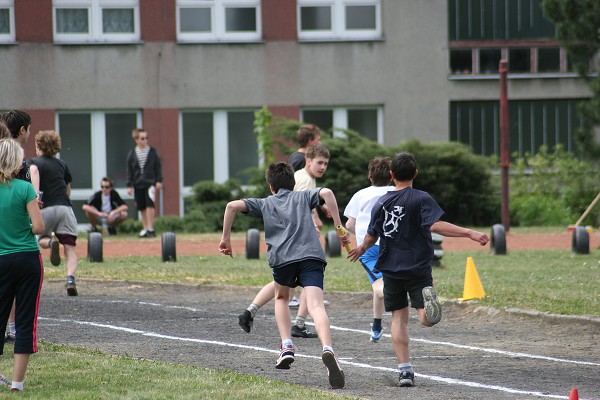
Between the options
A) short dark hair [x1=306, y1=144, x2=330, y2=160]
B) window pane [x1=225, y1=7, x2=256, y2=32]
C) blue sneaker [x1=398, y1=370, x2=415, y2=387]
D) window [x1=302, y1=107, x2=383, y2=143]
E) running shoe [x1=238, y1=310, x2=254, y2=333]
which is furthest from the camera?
window [x1=302, y1=107, x2=383, y2=143]

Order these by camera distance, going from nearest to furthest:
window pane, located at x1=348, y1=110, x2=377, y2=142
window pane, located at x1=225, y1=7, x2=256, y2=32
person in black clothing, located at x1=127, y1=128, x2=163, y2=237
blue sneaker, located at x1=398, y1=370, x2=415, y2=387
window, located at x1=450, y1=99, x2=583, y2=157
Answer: blue sneaker, located at x1=398, y1=370, x2=415, y2=387, person in black clothing, located at x1=127, y1=128, x2=163, y2=237, window pane, located at x1=225, y1=7, x2=256, y2=32, window pane, located at x1=348, y1=110, x2=377, y2=142, window, located at x1=450, y1=99, x2=583, y2=157

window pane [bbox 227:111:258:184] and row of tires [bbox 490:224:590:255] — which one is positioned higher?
window pane [bbox 227:111:258:184]

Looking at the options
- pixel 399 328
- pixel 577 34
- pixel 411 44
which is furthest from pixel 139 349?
pixel 411 44

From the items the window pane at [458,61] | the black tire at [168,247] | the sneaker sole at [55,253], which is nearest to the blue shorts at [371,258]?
the sneaker sole at [55,253]

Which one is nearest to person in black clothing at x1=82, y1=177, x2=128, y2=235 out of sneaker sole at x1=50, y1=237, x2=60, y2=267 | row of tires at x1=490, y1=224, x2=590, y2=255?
sneaker sole at x1=50, y1=237, x2=60, y2=267

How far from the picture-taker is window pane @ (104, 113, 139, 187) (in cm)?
2923

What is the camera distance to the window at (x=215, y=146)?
29.4 meters

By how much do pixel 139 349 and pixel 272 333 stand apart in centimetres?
171

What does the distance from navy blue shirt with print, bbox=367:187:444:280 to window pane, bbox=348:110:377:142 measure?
21.4 metres

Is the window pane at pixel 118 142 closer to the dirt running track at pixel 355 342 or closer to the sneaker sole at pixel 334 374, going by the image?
the dirt running track at pixel 355 342

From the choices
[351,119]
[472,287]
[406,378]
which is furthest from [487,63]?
[406,378]

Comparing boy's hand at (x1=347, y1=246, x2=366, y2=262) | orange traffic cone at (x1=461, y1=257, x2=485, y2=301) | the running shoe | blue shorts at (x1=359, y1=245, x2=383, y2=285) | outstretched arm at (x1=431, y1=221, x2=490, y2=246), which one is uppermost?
outstretched arm at (x1=431, y1=221, x2=490, y2=246)

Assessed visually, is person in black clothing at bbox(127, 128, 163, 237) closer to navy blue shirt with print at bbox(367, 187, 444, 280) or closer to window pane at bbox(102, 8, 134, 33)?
window pane at bbox(102, 8, 134, 33)

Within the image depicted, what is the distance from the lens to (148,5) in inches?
1139
